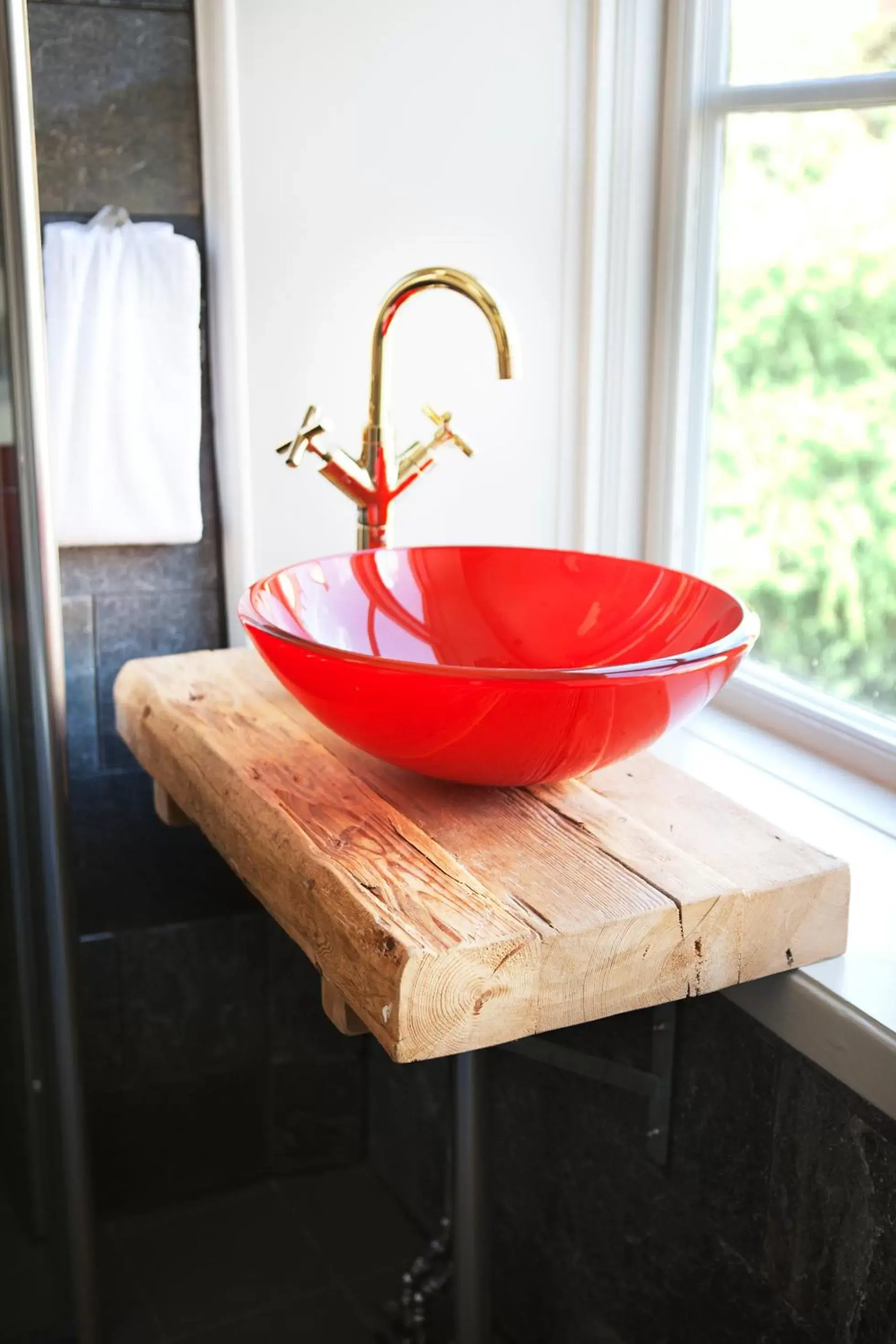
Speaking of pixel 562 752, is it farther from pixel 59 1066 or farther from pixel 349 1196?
pixel 349 1196

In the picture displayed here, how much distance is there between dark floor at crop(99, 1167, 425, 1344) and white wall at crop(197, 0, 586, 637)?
3.03 ft

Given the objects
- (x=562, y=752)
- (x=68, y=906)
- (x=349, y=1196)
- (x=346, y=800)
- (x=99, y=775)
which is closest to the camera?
(x=562, y=752)

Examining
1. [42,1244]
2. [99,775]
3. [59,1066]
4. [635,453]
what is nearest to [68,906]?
[59,1066]

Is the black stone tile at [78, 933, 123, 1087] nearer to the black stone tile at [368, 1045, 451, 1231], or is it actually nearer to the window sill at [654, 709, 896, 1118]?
the black stone tile at [368, 1045, 451, 1231]

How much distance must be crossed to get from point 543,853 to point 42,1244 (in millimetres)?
1001

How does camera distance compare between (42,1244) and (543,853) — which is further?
(42,1244)

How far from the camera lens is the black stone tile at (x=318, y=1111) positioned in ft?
6.81

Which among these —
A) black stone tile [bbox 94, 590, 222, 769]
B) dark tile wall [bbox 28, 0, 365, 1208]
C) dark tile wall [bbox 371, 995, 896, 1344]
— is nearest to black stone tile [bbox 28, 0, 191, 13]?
dark tile wall [bbox 28, 0, 365, 1208]

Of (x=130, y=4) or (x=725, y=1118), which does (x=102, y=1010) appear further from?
(x=130, y=4)

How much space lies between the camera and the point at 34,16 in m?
1.64

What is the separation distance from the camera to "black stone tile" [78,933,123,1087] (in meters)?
1.91

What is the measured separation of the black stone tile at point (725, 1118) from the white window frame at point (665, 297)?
482 mm

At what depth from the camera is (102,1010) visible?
1933mm

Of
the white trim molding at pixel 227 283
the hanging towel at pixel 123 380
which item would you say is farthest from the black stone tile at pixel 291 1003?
the hanging towel at pixel 123 380
